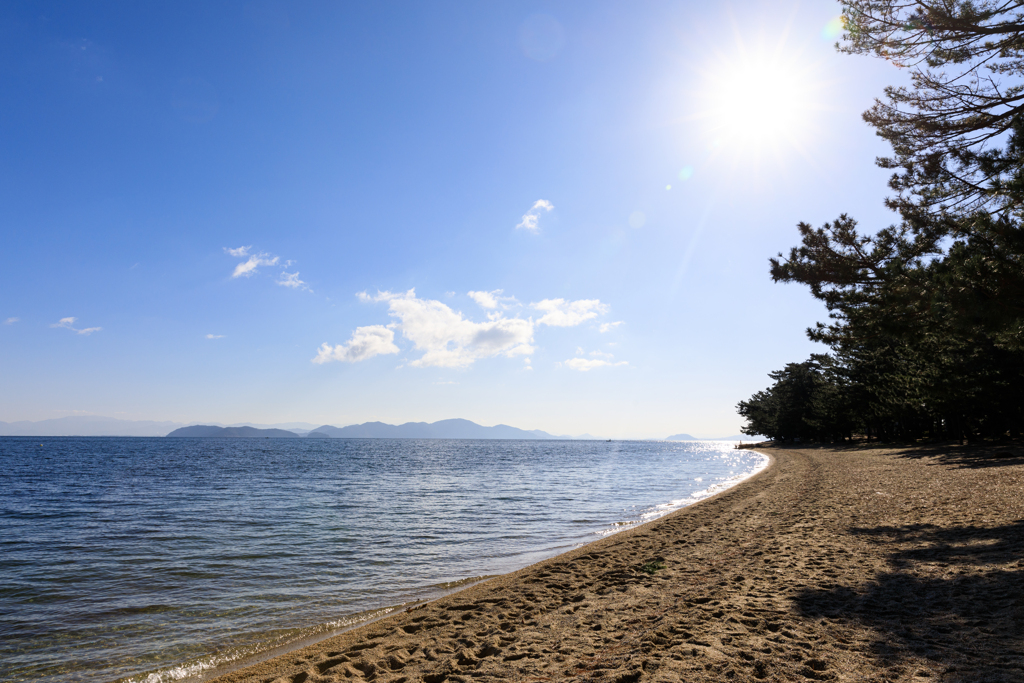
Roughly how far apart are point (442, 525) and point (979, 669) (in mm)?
16873

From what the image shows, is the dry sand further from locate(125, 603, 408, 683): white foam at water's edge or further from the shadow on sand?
locate(125, 603, 408, 683): white foam at water's edge

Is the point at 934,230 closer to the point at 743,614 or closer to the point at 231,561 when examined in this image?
the point at 743,614

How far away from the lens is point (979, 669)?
4.79 metres

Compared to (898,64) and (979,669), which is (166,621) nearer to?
(979,669)

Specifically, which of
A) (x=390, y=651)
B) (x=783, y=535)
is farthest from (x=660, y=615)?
(x=783, y=535)

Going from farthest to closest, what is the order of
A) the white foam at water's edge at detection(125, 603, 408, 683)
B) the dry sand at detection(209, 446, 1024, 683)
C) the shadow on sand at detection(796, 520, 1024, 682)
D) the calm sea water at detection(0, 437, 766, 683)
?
the calm sea water at detection(0, 437, 766, 683) → the white foam at water's edge at detection(125, 603, 408, 683) → the dry sand at detection(209, 446, 1024, 683) → the shadow on sand at detection(796, 520, 1024, 682)

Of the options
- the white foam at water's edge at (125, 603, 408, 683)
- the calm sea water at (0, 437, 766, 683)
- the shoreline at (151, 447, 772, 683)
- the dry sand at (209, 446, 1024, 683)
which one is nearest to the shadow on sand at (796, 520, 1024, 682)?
the dry sand at (209, 446, 1024, 683)

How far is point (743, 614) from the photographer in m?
7.18

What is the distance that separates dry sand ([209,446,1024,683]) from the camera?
18.0 ft

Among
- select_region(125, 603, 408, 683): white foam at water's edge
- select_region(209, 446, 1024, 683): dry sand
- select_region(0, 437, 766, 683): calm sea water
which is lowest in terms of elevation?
select_region(0, 437, 766, 683): calm sea water

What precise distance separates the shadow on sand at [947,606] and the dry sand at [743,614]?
1.1 inches

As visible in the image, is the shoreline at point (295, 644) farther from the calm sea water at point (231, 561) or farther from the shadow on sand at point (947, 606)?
the shadow on sand at point (947, 606)

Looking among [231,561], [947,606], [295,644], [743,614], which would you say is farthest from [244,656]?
[947,606]

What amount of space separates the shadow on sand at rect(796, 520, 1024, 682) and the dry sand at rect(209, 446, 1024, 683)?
0.03 metres
